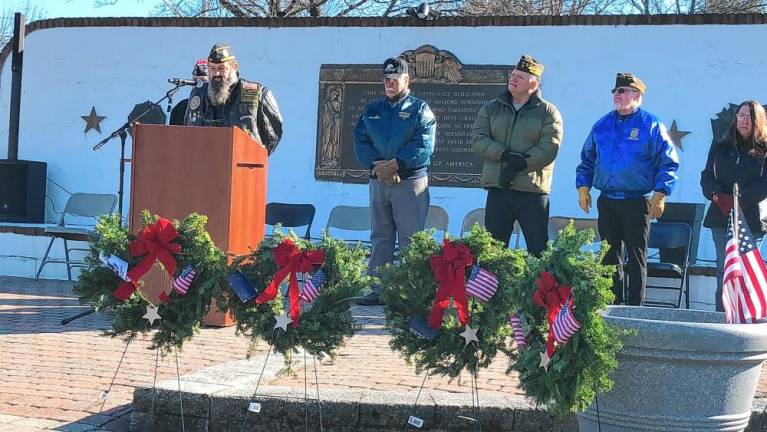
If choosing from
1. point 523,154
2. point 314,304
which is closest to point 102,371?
point 314,304

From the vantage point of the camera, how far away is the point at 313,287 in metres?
3.82

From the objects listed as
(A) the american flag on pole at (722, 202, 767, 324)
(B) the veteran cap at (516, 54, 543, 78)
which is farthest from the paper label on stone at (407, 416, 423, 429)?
(B) the veteran cap at (516, 54, 543, 78)

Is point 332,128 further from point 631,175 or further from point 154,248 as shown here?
point 154,248

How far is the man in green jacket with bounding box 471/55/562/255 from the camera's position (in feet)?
21.2

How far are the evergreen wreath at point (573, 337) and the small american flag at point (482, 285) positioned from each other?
0.20 metres

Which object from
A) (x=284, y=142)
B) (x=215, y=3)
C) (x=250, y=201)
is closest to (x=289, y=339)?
(x=250, y=201)

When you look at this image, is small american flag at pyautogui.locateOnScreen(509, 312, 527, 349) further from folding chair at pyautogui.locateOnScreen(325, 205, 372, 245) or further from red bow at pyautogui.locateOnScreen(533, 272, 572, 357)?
folding chair at pyautogui.locateOnScreen(325, 205, 372, 245)

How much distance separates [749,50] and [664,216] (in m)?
1.92

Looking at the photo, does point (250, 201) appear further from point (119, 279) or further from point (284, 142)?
point (284, 142)

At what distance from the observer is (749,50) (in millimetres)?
9367

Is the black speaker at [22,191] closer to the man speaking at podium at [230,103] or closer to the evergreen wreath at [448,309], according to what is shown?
the man speaking at podium at [230,103]

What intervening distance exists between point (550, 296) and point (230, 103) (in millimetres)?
3891

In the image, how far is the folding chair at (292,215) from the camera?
10016mm

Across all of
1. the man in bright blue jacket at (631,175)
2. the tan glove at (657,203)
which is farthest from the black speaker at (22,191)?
the tan glove at (657,203)
